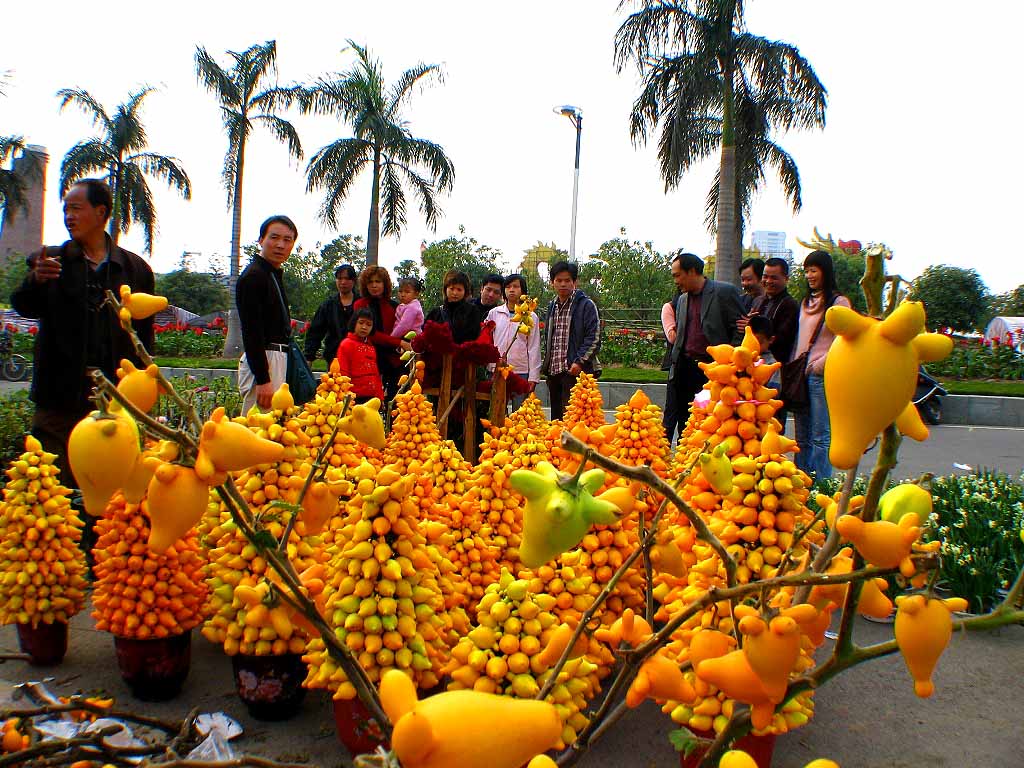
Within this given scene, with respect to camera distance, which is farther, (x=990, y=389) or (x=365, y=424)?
(x=990, y=389)

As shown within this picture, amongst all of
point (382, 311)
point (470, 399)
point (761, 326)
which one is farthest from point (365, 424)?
point (382, 311)

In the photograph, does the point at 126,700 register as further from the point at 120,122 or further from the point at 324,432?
the point at 120,122

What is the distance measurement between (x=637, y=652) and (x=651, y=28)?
13.6 metres

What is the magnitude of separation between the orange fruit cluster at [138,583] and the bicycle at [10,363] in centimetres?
1437

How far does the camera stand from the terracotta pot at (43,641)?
209cm

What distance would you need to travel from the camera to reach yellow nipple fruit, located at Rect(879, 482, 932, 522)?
62cm

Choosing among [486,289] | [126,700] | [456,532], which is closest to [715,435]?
[456,532]

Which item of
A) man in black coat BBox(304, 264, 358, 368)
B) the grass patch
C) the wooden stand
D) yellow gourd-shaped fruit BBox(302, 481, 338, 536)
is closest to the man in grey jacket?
the wooden stand

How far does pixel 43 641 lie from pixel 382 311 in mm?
3116

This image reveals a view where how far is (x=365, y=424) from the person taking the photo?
889mm

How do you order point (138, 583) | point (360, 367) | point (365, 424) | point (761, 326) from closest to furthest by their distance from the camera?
1. point (365, 424)
2. point (138, 583)
3. point (761, 326)
4. point (360, 367)

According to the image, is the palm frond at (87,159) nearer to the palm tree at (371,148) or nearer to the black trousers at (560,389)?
the palm tree at (371,148)

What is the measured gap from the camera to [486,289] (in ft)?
17.7

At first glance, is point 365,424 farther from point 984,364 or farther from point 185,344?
point 185,344
